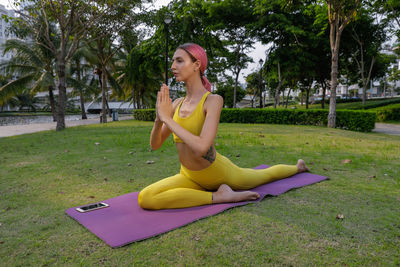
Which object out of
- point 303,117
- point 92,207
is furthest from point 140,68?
point 92,207

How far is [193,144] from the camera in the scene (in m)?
2.76

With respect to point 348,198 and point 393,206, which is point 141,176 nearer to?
point 348,198

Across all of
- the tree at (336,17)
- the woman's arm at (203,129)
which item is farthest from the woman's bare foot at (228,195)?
the tree at (336,17)

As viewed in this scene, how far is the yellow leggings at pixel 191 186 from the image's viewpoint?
325 cm

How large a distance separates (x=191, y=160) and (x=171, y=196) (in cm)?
48

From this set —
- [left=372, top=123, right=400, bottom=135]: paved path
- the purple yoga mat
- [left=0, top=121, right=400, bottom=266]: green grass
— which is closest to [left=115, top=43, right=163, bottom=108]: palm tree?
[left=372, top=123, right=400, bottom=135]: paved path

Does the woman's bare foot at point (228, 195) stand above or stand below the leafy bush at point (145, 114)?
below

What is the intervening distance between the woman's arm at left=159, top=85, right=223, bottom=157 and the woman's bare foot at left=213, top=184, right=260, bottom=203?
798 millimetres

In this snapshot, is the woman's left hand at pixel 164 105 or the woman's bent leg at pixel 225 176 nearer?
the woman's left hand at pixel 164 105

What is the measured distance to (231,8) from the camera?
19.9m

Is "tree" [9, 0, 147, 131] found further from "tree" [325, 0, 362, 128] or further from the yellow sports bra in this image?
the yellow sports bra

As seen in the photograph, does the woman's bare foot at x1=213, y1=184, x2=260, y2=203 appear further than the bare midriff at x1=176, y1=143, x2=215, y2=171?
Yes

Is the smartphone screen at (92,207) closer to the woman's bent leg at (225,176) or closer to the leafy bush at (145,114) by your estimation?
the woman's bent leg at (225,176)

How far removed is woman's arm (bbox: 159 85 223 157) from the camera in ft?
9.07
